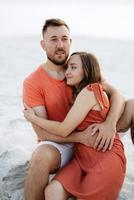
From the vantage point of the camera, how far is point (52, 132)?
3213 mm

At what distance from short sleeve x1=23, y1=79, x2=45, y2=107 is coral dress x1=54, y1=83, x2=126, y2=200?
0.33 metres

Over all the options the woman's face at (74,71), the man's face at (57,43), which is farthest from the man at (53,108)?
the woman's face at (74,71)

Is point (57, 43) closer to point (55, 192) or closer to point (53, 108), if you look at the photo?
point (53, 108)

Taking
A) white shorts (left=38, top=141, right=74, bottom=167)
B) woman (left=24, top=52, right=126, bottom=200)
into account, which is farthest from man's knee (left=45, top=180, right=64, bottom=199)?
white shorts (left=38, top=141, right=74, bottom=167)

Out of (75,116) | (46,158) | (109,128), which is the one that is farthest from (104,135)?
(46,158)

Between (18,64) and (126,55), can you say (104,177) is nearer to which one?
(18,64)

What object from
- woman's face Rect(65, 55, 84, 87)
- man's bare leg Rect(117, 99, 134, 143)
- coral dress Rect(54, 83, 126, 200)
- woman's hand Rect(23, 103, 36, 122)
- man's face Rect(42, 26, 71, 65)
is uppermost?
man's face Rect(42, 26, 71, 65)

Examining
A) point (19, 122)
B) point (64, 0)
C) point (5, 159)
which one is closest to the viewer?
point (5, 159)

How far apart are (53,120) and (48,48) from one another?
19.8 inches

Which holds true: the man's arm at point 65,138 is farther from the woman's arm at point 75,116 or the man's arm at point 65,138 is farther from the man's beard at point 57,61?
the man's beard at point 57,61

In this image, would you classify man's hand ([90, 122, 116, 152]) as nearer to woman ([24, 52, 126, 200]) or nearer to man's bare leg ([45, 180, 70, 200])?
woman ([24, 52, 126, 200])

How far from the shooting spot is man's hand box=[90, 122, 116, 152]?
312 centimetres

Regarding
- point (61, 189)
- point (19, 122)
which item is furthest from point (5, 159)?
point (19, 122)

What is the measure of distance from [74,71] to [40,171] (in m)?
0.70
